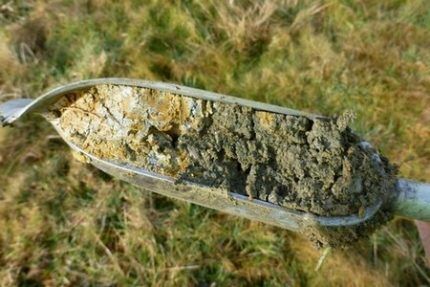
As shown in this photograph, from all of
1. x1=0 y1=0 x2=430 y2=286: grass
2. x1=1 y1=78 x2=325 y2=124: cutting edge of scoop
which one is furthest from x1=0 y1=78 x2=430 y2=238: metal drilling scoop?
x1=0 y1=0 x2=430 y2=286: grass

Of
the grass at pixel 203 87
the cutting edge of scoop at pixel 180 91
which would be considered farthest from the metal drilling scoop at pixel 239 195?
the grass at pixel 203 87

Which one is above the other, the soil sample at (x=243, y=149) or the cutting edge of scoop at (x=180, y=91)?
the cutting edge of scoop at (x=180, y=91)

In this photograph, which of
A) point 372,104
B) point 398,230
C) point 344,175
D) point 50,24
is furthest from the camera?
point 50,24

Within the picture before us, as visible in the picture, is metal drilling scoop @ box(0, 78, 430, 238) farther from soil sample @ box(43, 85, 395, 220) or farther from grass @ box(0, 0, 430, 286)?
grass @ box(0, 0, 430, 286)

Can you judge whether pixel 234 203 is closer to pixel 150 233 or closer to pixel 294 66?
pixel 150 233

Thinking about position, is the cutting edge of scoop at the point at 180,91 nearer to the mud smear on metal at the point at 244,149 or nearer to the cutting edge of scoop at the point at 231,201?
the mud smear on metal at the point at 244,149

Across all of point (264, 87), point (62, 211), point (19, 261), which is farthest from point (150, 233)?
point (264, 87)
